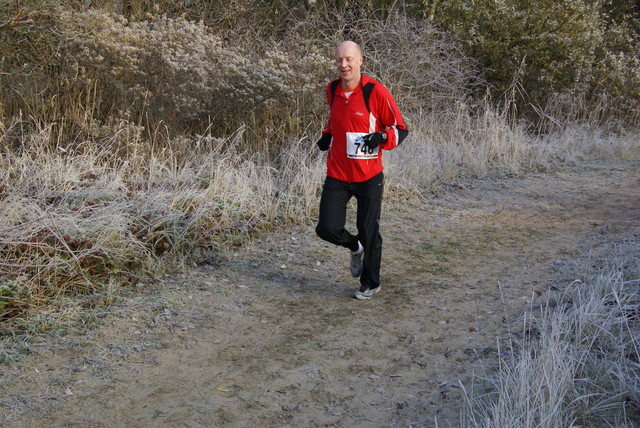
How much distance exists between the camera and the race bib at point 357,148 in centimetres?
467

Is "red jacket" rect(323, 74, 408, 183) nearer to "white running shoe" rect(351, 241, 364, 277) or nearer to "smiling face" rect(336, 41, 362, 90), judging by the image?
"smiling face" rect(336, 41, 362, 90)

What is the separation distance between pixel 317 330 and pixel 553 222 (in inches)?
153

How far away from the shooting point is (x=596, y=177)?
9727 millimetres

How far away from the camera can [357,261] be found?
5.13 meters

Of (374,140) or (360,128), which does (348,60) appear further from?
(374,140)

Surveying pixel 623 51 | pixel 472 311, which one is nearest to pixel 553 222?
pixel 472 311

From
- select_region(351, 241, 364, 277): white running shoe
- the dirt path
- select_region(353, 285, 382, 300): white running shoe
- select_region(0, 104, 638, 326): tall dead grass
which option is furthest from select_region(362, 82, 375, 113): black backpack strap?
select_region(0, 104, 638, 326): tall dead grass

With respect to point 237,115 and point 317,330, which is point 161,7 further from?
point 317,330

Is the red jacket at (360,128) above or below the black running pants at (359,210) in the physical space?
above

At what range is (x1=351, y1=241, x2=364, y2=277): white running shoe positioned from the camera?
5.09 m

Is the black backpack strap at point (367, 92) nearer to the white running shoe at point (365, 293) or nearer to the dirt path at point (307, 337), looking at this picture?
the white running shoe at point (365, 293)

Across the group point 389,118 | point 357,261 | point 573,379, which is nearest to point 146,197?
point 357,261

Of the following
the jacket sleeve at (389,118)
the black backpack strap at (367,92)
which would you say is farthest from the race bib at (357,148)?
the black backpack strap at (367,92)

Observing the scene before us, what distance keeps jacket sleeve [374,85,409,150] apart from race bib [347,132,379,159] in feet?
0.35
